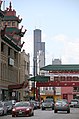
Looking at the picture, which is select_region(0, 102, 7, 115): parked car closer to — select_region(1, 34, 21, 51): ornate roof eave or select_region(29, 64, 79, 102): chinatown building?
select_region(1, 34, 21, 51): ornate roof eave

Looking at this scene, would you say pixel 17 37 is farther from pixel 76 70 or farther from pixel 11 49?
pixel 76 70

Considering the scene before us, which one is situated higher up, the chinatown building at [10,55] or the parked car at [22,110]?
the chinatown building at [10,55]

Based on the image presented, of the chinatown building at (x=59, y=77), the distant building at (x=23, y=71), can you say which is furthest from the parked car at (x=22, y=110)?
the distant building at (x=23, y=71)

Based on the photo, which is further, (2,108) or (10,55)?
(10,55)

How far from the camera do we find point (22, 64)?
100812 millimetres

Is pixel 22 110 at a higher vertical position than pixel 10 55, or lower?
lower

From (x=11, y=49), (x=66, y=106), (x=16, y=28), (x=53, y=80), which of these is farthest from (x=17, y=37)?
(x=66, y=106)

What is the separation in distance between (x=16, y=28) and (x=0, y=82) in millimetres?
23697

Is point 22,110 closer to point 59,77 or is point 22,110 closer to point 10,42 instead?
point 10,42

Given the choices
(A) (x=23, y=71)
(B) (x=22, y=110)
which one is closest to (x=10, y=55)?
(A) (x=23, y=71)

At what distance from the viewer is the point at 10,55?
84875 millimetres

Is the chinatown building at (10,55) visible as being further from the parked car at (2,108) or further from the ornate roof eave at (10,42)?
the parked car at (2,108)

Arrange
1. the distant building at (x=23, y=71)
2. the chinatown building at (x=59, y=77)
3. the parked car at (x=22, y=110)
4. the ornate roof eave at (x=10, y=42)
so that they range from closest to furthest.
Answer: the parked car at (x=22, y=110) → the ornate roof eave at (x=10, y=42) → the chinatown building at (x=59, y=77) → the distant building at (x=23, y=71)

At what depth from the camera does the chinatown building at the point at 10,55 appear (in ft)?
247
